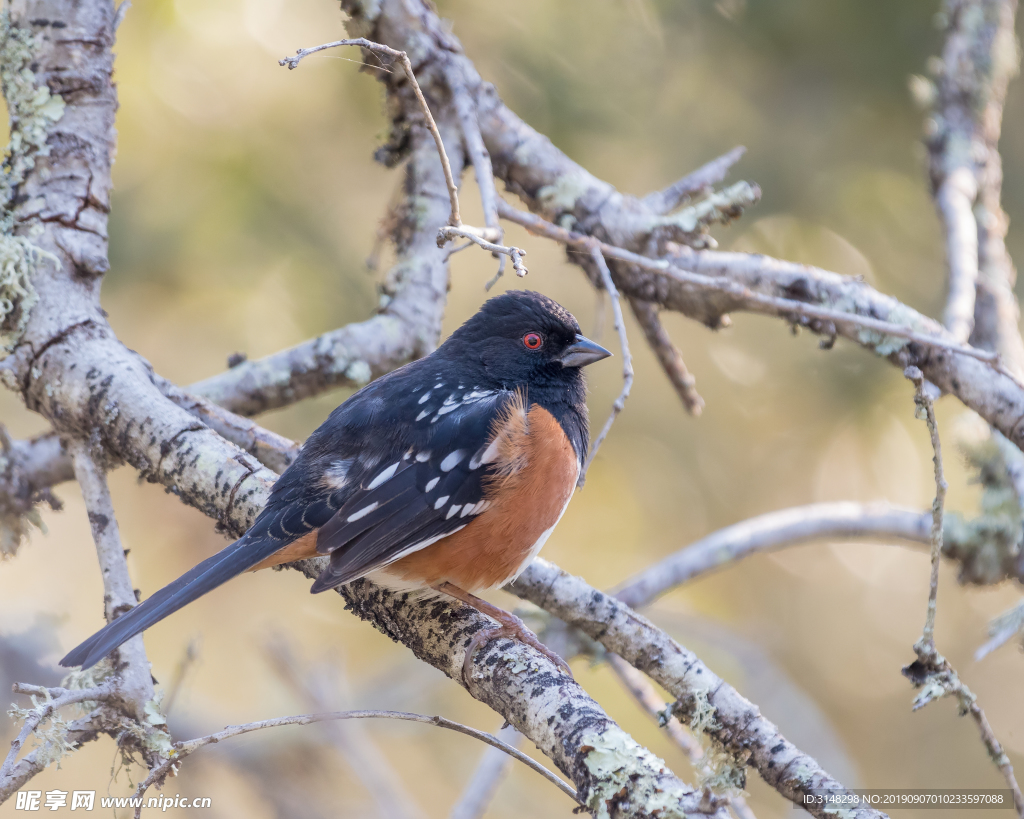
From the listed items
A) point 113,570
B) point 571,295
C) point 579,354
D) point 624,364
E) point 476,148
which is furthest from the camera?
point 571,295

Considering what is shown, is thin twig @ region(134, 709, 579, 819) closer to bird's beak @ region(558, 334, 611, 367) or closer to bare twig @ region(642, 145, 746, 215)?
bird's beak @ region(558, 334, 611, 367)

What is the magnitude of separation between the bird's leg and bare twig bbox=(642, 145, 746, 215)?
114 cm

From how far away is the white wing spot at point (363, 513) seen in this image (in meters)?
1.79

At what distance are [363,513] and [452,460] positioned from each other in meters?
0.24

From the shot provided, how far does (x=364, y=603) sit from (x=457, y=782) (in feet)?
6.74

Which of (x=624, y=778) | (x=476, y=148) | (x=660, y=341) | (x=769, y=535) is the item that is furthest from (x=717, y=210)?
(x=624, y=778)

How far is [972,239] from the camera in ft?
8.23

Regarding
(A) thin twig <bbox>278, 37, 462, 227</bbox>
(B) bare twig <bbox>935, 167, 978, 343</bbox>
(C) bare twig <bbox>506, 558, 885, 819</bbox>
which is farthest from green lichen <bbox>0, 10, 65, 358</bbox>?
(B) bare twig <bbox>935, 167, 978, 343</bbox>

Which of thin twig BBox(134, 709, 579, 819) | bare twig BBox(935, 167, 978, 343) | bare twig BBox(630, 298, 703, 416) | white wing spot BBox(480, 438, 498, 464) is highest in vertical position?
bare twig BBox(935, 167, 978, 343)

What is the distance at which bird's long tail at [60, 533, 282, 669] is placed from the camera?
4.85 feet

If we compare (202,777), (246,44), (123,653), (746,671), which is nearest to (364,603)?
(123,653)

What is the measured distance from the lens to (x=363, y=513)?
1817 millimetres

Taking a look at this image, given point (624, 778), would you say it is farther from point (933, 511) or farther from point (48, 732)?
point (48, 732)

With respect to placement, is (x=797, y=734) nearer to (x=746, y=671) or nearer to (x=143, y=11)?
(x=746, y=671)
